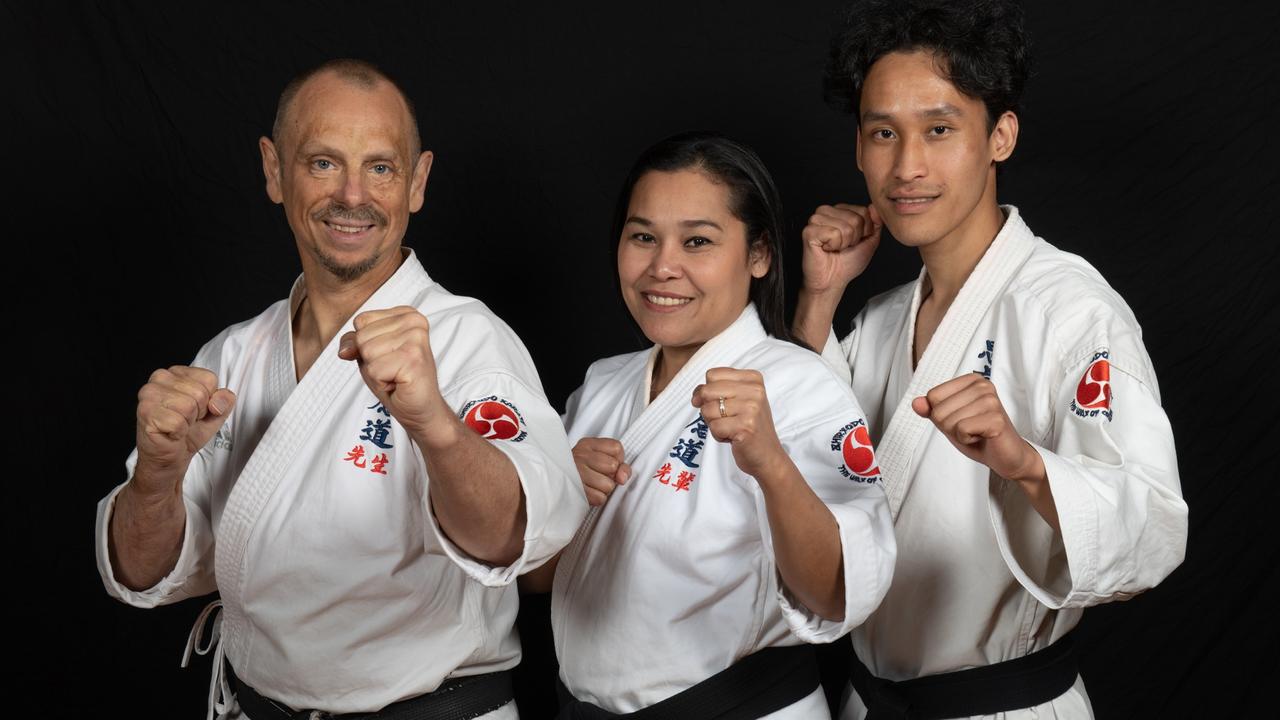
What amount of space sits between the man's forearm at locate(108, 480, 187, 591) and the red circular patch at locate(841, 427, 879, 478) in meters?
1.17

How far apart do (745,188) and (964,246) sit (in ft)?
1.50

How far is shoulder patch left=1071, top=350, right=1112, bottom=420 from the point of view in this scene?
2127 millimetres

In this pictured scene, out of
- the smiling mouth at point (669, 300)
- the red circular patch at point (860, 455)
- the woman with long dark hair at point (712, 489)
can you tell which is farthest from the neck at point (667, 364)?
the red circular patch at point (860, 455)

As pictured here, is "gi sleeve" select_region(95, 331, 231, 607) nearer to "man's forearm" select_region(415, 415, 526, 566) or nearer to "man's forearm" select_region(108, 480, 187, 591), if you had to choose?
"man's forearm" select_region(108, 480, 187, 591)

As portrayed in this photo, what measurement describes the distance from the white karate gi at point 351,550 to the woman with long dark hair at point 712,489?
0.25 m

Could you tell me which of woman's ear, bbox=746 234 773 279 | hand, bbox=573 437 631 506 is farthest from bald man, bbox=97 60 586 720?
woman's ear, bbox=746 234 773 279

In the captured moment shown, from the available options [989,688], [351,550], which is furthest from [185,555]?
[989,688]

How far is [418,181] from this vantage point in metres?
2.61

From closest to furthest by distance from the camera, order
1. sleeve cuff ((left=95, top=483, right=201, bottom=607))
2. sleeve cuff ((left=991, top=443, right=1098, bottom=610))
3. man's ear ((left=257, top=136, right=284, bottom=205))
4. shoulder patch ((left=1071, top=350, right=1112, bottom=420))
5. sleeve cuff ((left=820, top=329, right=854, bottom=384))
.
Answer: sleeve cuff ((left=991, top=443, right=1098, bottom=610))
shoulder patch ((left=1071, top=350, right=1112, bottom=420))
sleeve cuff ((left=95, top=483, right=201, bottom=607))
man's ear ((left=257, top=136, right=284, bottom=205))
sleeve cuff ((left=820, top=329, right=854, bottom=384))

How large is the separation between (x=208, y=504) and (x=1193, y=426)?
2.35 metres

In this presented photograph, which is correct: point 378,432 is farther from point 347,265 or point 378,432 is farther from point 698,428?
point 698,428

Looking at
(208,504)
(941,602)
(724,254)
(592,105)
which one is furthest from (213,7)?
(941,602)

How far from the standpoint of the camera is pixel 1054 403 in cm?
225

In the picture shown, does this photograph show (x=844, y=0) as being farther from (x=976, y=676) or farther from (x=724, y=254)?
(x=976, y=676)
